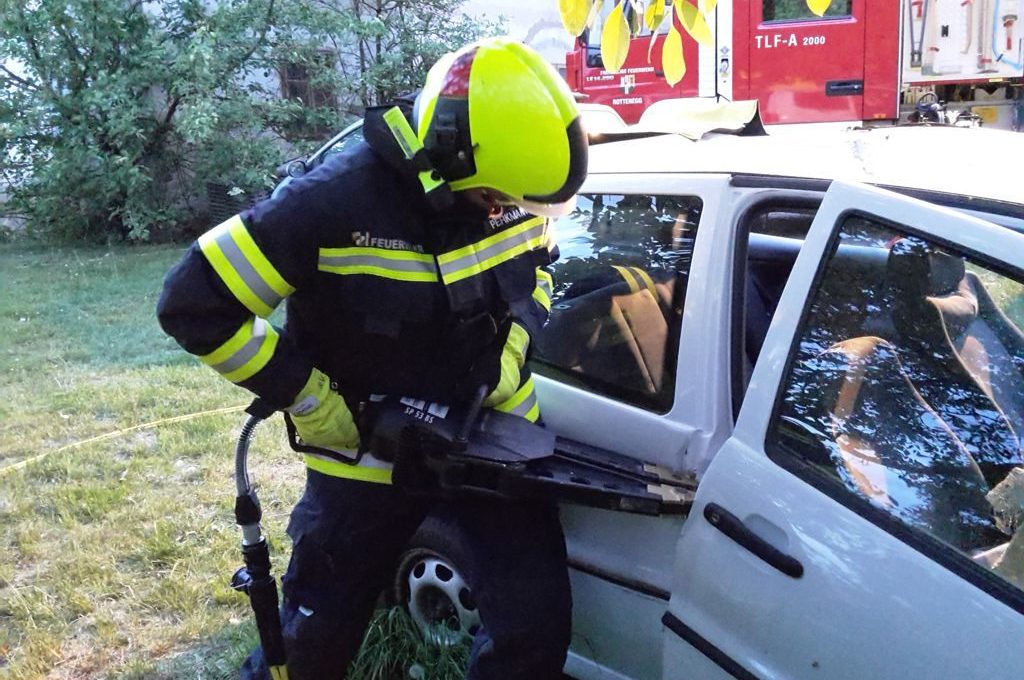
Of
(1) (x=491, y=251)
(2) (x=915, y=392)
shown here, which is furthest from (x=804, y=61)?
(2) (x=915, y=392)

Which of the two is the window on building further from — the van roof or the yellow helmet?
the yellow helmet

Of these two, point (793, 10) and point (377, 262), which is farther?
point (793, 10)

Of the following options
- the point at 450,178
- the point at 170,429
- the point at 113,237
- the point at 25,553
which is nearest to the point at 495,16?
the point at 113,237

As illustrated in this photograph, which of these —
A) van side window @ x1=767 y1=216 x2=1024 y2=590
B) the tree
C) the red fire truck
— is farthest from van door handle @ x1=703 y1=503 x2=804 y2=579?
the tree

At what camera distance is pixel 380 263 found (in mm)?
2012

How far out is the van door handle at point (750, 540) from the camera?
5.59 feet

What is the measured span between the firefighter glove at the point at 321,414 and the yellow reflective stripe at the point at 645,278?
820mm

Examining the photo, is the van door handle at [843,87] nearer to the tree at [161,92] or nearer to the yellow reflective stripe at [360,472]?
the tree at [161,92]

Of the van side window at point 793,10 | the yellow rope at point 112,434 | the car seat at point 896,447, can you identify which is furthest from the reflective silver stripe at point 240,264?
the van side window at point 793,10

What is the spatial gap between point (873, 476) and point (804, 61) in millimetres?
7689

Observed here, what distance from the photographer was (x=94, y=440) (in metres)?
4.69

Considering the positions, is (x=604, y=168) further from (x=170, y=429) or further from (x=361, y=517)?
(x=170, y=429)

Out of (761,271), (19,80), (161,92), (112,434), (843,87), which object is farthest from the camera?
(161,92)

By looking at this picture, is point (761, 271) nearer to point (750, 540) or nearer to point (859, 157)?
point (859, 157)
